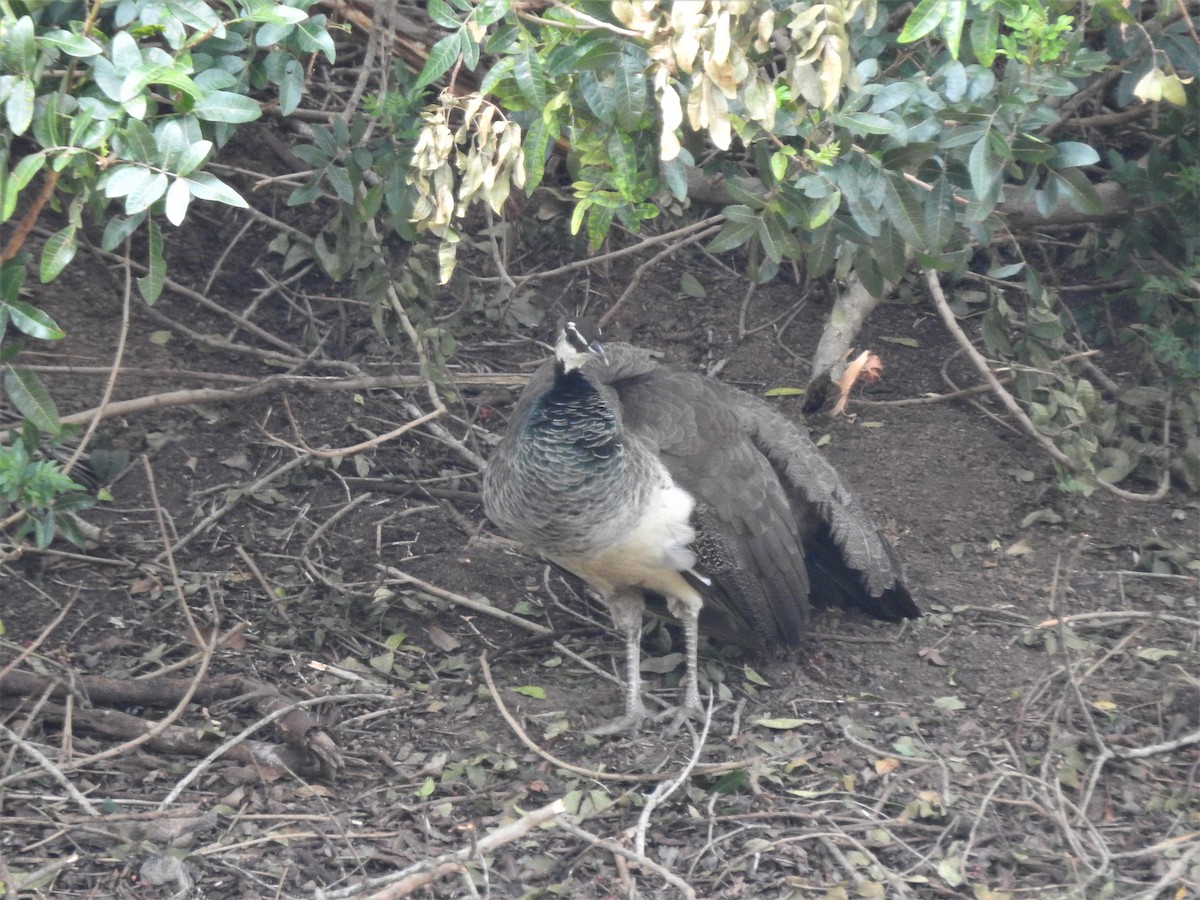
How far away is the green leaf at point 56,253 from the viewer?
3070 millimetres

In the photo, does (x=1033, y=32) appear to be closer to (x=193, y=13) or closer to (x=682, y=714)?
(x=193, y=13)

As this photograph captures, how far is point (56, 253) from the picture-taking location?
3102 millimetres

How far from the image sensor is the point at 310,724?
3904mm

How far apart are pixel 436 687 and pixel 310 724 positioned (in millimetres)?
634

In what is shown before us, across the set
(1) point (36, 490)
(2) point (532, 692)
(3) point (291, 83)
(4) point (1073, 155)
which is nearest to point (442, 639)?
(2) point (532, 692)

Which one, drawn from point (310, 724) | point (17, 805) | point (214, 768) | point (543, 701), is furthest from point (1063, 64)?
point (17, 805)

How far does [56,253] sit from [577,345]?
1.66 metres

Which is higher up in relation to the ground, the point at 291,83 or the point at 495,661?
the point at 291,83

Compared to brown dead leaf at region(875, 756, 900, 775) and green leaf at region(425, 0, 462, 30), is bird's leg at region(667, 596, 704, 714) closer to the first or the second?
brown dead leaf at region(875, 756, 900, 775)

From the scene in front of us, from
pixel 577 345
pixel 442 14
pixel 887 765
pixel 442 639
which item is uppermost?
pixel 442 14

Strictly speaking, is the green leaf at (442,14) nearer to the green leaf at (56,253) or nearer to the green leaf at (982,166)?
the green leaf at (56,253)

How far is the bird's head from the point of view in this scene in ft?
13.9

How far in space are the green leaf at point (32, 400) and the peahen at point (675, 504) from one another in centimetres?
142

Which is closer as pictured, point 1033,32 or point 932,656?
point 1033,32
